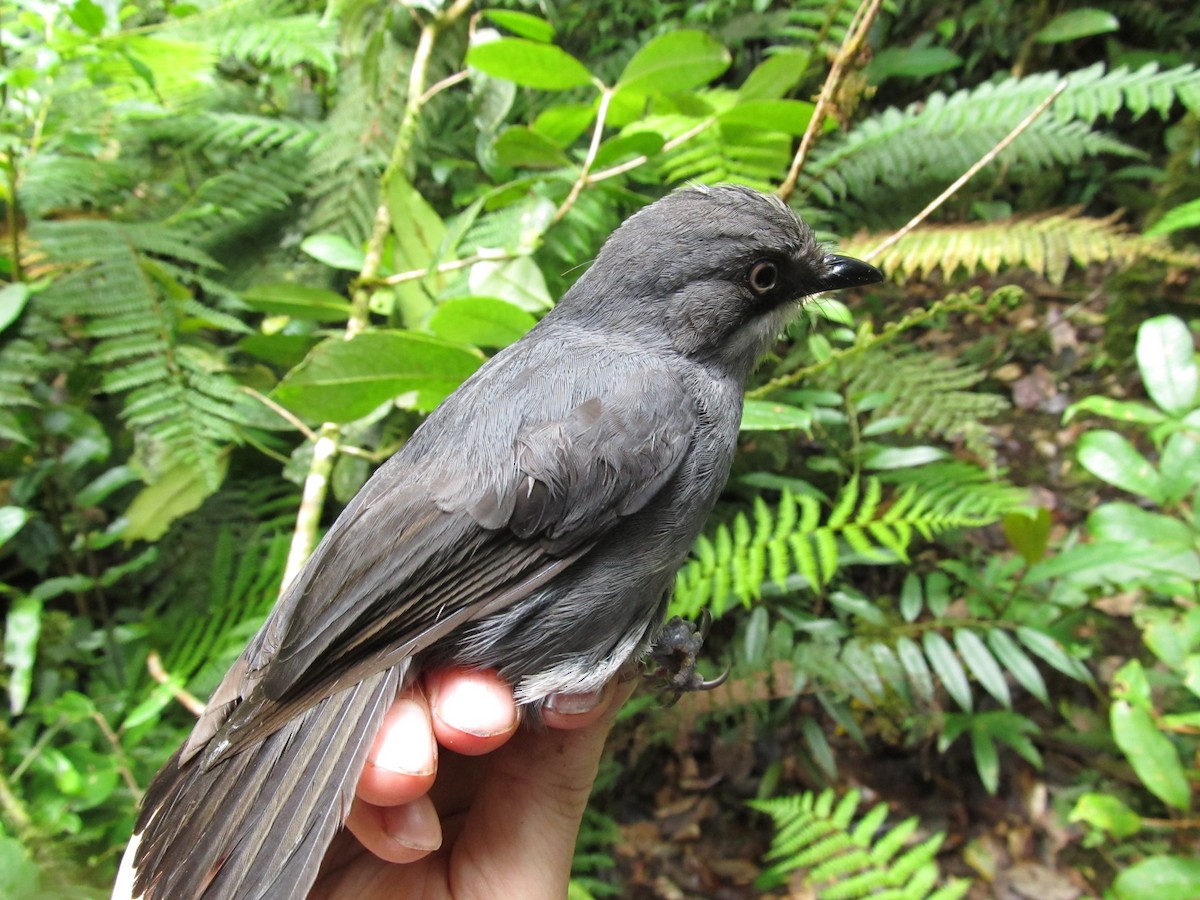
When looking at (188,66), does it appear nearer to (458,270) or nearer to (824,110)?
(458,270)

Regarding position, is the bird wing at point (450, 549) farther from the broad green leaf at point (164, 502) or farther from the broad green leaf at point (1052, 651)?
the broad green leaf at point (1052, 651)

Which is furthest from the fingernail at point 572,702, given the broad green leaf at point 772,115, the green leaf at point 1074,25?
the green leaf at point 1074,25

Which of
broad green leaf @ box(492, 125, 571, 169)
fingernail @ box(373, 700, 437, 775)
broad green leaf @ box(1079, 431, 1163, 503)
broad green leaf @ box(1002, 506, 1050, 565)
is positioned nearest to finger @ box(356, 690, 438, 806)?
fingernail @ box(373, 700, 437, 775)

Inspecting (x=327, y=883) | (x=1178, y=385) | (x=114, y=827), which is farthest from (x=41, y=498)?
(x=1178, y=385)

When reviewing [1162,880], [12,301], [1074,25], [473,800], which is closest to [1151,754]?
[1162,880]

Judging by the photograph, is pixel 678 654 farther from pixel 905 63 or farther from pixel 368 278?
Answer: pixel 905 63

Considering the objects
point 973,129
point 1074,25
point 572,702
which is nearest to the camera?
point 572,702
